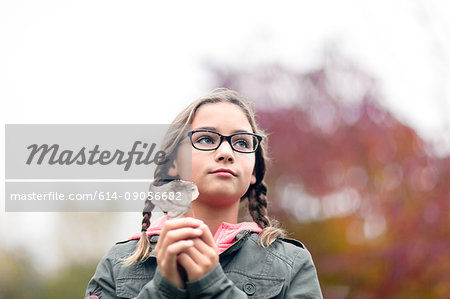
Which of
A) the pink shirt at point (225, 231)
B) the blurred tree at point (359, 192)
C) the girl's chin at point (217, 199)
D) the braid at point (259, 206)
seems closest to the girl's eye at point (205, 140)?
the girl's chin at point (217, 199)

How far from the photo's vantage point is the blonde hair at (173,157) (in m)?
2.59

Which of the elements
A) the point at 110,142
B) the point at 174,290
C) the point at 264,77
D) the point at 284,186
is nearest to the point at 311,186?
the point at 284,186

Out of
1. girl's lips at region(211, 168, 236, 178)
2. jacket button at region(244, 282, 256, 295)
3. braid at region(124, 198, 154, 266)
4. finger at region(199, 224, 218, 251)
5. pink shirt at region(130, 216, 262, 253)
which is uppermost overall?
girl's lips at region(211, 168, 236, 178)

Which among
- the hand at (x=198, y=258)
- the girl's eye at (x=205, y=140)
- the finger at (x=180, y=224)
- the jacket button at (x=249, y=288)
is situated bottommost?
the jacket button at (x=249, y=288)

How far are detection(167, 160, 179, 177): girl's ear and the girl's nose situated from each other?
10.8 inches

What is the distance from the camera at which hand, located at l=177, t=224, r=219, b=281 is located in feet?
6.97

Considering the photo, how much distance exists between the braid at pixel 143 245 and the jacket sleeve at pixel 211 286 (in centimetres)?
44

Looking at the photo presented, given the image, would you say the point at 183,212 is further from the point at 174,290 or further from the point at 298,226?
the point at 298,226

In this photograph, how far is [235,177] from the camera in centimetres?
252

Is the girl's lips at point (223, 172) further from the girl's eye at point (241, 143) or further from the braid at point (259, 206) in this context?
the braid at point (259, 206)

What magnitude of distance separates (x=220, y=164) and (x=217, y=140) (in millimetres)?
129

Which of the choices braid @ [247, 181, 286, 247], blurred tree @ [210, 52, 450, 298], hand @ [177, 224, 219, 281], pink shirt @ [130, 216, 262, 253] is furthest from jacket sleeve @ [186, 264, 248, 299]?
blurred tree @ [210, 52, 450, 298]

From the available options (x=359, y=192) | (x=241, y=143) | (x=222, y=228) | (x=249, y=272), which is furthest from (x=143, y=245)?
(x=359, y=192)

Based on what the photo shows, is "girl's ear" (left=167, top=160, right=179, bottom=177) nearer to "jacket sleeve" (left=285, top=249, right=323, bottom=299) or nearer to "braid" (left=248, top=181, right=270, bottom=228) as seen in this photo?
"braid" (left=248, top=181, right=270, bottom=228)
